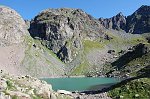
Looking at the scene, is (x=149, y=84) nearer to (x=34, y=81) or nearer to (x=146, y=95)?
(x=146, y=95)

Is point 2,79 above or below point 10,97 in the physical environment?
above

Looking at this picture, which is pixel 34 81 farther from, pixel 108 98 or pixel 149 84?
pixel 149 84

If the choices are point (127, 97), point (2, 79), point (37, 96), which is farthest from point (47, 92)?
point (127, 97)

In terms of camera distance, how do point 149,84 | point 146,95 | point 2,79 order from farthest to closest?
1. point 149,84
2. point 146,95
3. point 2,79

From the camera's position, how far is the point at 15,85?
47562mm

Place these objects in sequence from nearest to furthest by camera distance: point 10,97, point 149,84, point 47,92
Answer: point 10,97, point 47,92, point 149,84

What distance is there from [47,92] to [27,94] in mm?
5262

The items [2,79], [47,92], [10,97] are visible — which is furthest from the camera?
[47,92]

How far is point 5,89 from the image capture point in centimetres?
4419

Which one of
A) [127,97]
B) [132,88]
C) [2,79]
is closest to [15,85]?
[2,79]

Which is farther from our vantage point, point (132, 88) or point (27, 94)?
point (132, 88)

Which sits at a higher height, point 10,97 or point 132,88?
point 132,88

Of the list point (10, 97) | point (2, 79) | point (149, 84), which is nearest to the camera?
point (10, 97)

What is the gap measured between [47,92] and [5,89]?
8.48 meters
